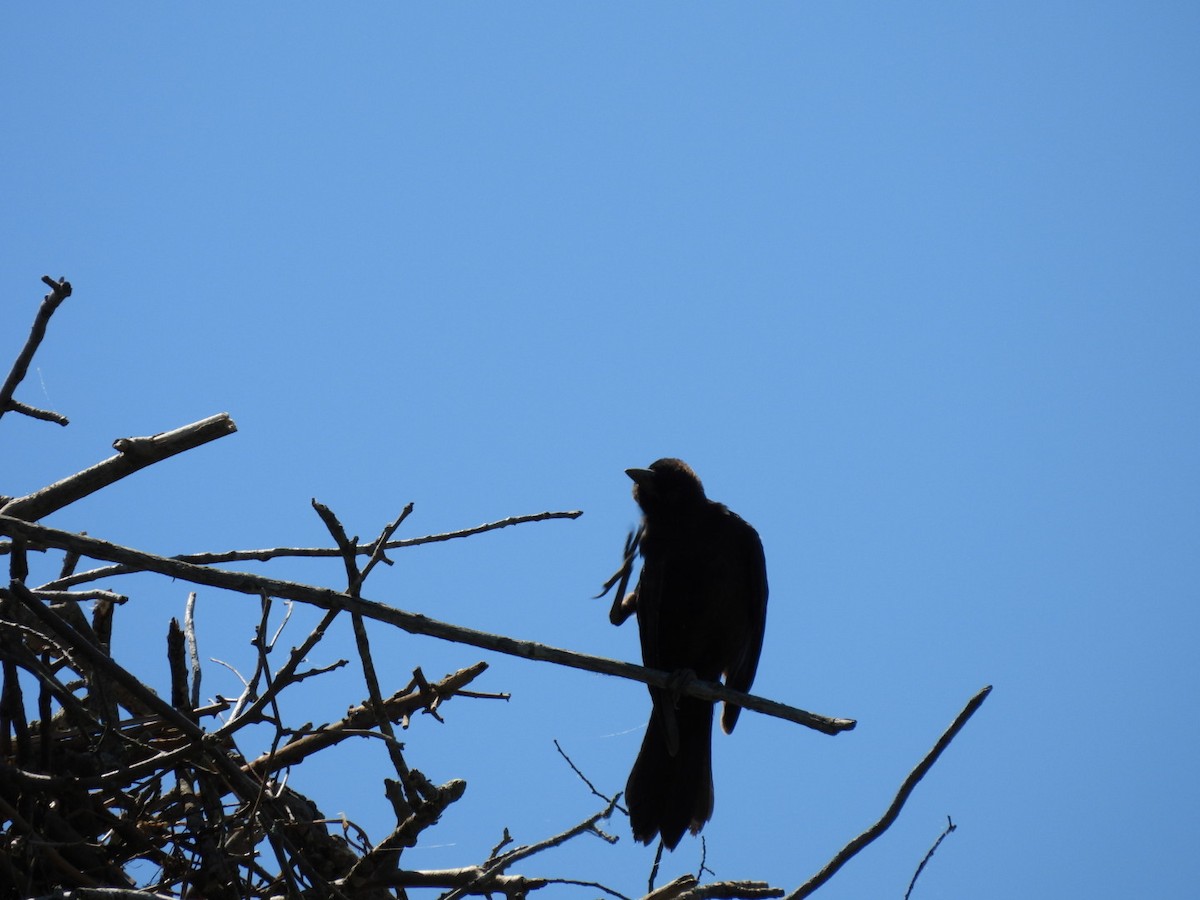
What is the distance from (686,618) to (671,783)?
0.80m

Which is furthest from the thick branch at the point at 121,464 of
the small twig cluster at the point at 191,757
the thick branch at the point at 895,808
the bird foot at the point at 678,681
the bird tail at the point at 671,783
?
the bird tail at the point at 671,783

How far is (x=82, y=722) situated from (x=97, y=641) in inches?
24.3

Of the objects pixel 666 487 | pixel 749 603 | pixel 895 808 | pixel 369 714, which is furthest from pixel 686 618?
pixel 895 808

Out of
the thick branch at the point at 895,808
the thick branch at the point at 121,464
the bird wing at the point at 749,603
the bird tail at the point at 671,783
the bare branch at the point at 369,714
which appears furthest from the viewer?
the bird wing at the point at 749,603

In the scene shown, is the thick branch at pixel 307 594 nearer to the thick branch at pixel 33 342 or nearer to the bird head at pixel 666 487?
the thick branch at pixel 33 342

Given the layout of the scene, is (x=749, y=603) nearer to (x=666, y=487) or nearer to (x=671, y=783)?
(x=666, y=487)

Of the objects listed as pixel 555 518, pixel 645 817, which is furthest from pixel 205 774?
pixel 645 817

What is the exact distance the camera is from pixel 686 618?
585 cm

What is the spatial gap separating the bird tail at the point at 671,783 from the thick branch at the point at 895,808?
2249mm

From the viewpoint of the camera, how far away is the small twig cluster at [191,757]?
311 cm

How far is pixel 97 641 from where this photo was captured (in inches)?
160

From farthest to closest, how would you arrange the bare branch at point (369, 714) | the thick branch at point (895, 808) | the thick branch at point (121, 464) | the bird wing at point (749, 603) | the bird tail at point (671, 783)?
the bird wing at point (749, 603)
the bird tail at point (671, 783)
the bare branch at point (369, 714)
the thick branch at point (121, 464)
the thick branch at point (895, 808)

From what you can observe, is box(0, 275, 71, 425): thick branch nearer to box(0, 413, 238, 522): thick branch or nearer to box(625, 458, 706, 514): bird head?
box(0, 413, 238, 522): thick branch

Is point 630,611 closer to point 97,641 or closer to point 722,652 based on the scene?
point 722,652
